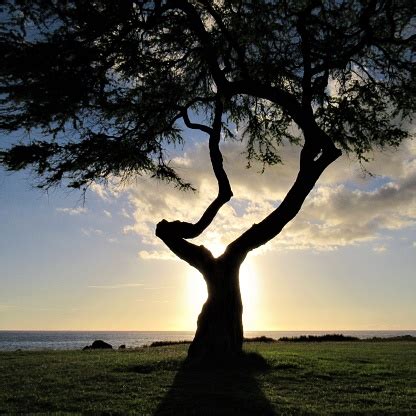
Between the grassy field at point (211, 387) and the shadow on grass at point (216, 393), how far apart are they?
2cm

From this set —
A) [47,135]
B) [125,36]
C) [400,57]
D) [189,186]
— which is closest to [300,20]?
[400,57]

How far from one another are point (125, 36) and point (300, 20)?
5.88 metres

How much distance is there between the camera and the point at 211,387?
1359 centimetres

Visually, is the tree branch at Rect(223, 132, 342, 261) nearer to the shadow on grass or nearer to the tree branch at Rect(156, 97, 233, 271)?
the tree branch at Rect(156, 97, 233, 271)

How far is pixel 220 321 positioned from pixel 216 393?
5438mm

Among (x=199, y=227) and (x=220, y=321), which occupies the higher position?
(x=199, y=227)

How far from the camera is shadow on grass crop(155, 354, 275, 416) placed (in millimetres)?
11156

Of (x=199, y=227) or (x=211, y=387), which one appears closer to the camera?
(x=211, y=387)

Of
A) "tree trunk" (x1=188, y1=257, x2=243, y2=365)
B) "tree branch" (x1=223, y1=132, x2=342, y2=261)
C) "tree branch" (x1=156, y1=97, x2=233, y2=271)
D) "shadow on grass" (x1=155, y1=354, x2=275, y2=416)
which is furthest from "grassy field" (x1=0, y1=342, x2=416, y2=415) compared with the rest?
"tree branch" (x1=223, y1=132, x2=342, y2=261)

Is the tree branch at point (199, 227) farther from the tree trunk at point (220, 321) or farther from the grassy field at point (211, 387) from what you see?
the grassy field at point (211, 387)

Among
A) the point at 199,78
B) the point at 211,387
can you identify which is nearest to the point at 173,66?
the point at 199,78

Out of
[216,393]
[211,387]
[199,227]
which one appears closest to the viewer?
[216,393]

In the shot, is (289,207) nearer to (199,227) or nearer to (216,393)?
(199,227)

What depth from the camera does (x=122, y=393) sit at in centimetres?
1318
